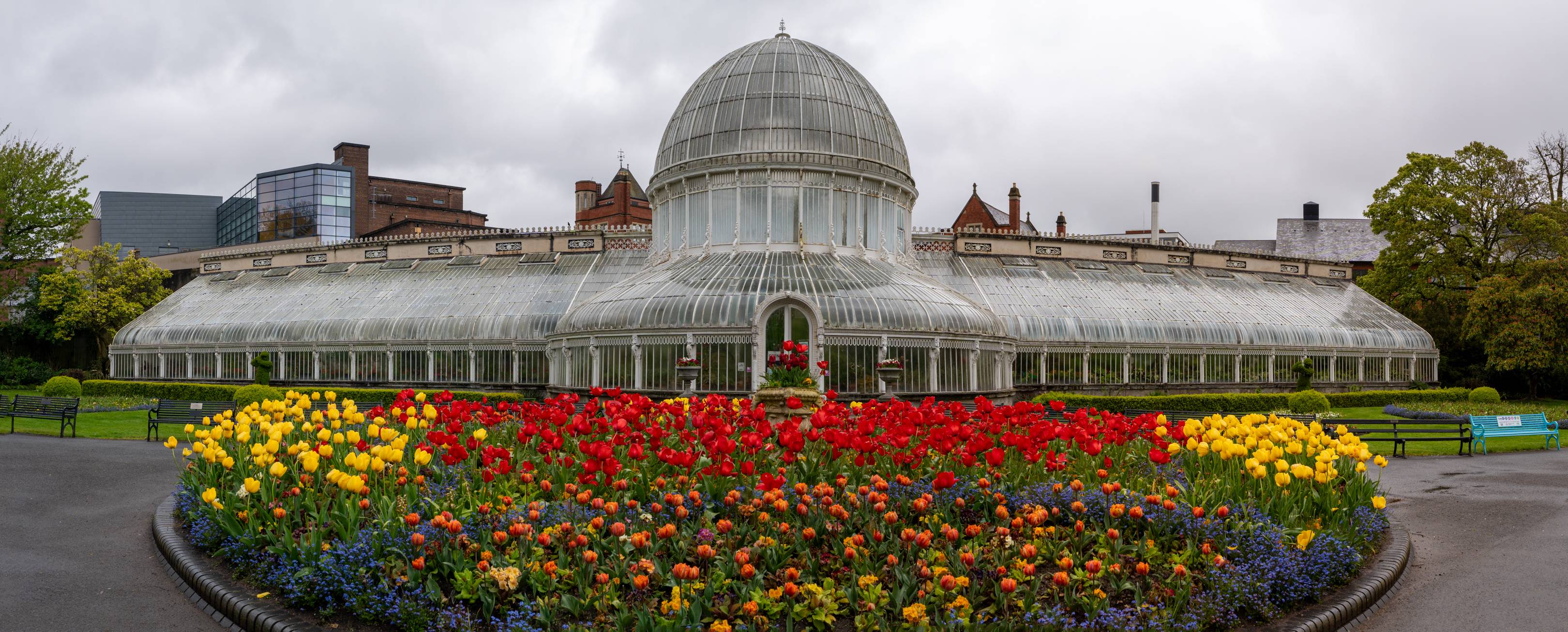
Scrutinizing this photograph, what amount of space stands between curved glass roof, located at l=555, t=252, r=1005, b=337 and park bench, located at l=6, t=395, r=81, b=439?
40.1 feet

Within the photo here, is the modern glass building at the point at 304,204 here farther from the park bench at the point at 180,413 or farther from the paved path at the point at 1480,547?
the paved path at the point at 1480,547

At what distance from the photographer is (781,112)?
32562 millimetres

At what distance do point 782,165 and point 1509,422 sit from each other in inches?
803

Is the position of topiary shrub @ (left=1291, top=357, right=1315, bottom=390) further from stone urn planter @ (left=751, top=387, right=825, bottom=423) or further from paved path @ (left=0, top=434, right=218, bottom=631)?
paved path @ (left=0, top=434, right=218, bottom=631)

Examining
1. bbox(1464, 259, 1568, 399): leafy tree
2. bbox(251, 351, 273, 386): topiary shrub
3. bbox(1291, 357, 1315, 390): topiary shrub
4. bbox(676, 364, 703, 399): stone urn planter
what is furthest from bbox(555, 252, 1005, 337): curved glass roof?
bbox(1464, 259, 1568, 399): leafy tree

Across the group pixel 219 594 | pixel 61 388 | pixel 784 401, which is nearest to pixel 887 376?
pixel 784 401

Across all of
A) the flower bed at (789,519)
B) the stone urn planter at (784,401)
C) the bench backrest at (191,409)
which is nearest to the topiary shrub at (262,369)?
the bench backrest at (191,409)

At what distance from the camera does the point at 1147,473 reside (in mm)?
11273

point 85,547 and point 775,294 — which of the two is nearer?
point 85,547

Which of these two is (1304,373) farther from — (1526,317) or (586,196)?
(586,196)

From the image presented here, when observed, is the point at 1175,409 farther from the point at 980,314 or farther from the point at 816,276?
the point at 816,276

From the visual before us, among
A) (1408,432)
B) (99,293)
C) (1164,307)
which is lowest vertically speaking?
(1408,432)

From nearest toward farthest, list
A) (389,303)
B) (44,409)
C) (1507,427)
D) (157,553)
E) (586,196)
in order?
1. (157,553)
2. (1507,427)
3. (44,409)
4. (389,303)
5. (586,196)

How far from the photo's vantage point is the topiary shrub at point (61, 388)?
3152 cm
